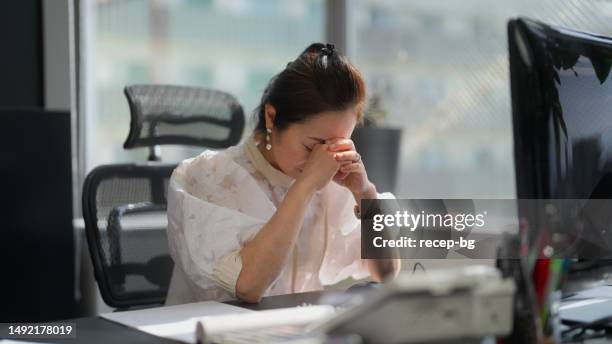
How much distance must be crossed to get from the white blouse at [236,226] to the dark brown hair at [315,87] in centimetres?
14

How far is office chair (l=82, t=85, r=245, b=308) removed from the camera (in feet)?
5.76

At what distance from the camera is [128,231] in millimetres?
1798

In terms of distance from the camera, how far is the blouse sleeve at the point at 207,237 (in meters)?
1.45

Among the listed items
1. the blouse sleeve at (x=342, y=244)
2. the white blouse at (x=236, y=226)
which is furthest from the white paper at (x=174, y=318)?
the blouse sleeve at (x=342, y=244)

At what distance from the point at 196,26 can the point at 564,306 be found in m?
2.25

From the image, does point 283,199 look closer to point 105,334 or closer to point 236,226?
point 236,226

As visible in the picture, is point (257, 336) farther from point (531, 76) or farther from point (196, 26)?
point (196, 26)

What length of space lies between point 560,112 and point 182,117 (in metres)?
1.15

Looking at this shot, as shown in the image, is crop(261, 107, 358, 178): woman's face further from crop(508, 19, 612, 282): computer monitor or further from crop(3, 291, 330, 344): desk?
crop(508, 19, 612, 282): computer monitor

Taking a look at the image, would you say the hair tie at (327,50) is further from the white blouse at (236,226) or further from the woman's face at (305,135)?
the white blouse at (236,226)

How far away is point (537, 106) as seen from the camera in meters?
1.00

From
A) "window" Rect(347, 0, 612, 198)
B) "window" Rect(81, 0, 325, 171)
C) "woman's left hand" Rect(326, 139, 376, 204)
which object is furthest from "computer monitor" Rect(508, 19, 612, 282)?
"window" Rect(81, 0, 325, 171)

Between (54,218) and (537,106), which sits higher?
(537,106)

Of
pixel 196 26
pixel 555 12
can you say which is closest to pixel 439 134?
pixel 555 12
